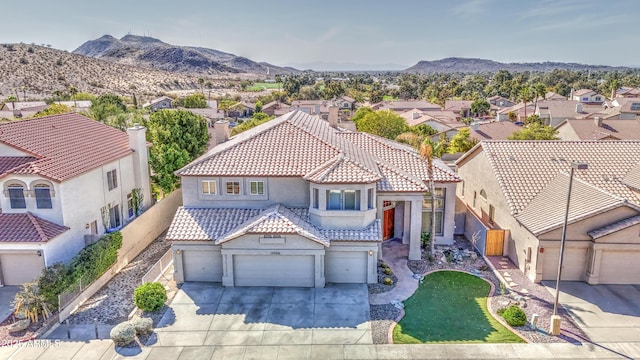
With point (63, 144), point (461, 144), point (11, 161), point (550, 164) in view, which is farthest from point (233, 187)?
point (461, 144)

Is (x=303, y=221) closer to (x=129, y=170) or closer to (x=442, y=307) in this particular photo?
(x=442, y=307)

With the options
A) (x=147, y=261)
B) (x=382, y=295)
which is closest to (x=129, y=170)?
(x=147, y=261)

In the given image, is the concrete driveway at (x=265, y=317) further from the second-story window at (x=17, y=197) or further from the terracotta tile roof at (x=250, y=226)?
the second-story window at (x=17, y=197)

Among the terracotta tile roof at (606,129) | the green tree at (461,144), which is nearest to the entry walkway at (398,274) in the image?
the green tree at (461,144)

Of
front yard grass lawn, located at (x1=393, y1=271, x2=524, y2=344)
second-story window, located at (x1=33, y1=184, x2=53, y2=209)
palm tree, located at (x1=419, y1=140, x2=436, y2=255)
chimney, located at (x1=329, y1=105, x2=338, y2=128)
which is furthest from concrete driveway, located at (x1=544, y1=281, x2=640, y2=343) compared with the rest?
second-story window, located at (x1=33, y1=184, x2=53, y2=209)

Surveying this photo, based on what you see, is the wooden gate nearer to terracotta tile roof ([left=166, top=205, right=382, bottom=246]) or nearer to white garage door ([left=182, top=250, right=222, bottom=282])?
terracotta tile roof ([left=166, top=205, right=382, bottom=246])

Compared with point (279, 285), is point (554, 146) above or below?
above

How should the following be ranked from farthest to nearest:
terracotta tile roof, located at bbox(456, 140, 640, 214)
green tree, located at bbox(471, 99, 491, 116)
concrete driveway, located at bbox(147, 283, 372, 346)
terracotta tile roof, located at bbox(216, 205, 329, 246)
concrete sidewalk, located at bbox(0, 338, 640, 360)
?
green tree, located at bbox(471, 99, 491, 116)
terracotta tile roof, located at bbox(456, 140, 640, 214)
terracotta tile roof, located at bbox(216, 205, 329, 246)
concrete driveway, located at bbox(147, 283, 372, 346)
concrete sidewalk, located at bbox(0, 338, 640, 360)
